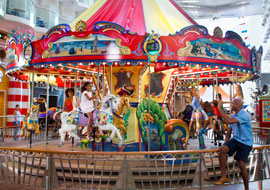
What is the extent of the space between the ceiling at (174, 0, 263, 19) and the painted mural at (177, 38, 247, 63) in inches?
803

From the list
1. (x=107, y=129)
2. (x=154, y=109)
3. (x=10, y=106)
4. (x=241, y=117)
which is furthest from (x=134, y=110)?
(x=10, y=106)

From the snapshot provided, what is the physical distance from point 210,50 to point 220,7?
24.0 meters

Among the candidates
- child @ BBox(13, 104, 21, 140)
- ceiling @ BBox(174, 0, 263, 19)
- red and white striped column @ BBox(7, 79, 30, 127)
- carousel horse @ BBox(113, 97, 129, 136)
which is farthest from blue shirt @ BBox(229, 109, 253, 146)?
ceiling @ BBox(174, 0, 263, 19)

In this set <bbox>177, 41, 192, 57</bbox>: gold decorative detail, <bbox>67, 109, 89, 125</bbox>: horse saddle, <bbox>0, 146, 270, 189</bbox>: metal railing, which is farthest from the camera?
<bbox>67, 109, 89, 125</bbox>: horse saddle

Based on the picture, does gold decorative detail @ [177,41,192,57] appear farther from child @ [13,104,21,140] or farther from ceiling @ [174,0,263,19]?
ceiling @ [174,0,263,19]

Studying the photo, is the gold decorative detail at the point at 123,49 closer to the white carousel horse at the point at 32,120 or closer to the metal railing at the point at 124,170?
the metal railing at the point at 124,170

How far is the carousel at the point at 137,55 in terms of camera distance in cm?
661

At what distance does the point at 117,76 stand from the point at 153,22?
6.51 feet

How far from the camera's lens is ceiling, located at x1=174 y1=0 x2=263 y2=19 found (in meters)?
27.4

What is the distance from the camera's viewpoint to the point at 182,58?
6.75 metres

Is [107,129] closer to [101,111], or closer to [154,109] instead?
[101,111]

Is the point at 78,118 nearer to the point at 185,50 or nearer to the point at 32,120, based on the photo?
the point at 32,120

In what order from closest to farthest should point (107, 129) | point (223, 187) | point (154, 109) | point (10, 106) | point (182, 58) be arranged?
point (223, 187) < point (182, 58) < point (107, 129) < point (154, 109) < point (10, 106)

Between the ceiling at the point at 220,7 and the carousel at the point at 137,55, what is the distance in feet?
61.5
